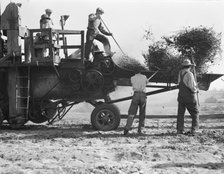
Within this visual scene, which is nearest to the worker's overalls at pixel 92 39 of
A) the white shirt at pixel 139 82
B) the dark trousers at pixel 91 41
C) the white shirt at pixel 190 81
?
the dark trousers at pixel 91 41

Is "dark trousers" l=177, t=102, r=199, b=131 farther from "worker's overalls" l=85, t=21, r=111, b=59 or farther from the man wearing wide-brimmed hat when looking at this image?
"worker's overalls" l=85, t=21, r=111, b=59

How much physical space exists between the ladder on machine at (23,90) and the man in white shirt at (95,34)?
194 centimetres

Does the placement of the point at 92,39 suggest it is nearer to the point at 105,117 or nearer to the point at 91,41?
the point at 91,41

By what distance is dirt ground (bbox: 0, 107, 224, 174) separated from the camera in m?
6.69

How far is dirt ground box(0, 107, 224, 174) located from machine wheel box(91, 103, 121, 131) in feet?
0.86

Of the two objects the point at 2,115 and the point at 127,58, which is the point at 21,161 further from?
the point at 127,58

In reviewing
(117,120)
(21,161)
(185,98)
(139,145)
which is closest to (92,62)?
(117,120)

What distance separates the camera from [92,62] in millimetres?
11891

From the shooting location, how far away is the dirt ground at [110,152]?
669 cm

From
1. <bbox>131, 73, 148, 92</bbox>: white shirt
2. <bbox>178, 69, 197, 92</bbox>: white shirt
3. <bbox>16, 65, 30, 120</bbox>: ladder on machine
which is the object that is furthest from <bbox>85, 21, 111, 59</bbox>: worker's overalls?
<bbox>178, 69, 197, 92</bbox>: white shirt

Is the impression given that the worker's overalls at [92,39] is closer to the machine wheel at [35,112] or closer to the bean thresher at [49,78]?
the bean thresher at [49,78]

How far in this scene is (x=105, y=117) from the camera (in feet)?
37.8

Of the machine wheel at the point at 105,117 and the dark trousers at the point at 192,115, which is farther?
the machine wheel at the point at 105,117

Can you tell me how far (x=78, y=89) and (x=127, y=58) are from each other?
5.89 ft
